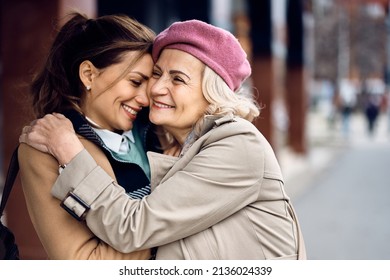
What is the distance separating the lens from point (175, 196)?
1904mm

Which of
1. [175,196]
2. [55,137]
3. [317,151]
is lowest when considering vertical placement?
[317,151]

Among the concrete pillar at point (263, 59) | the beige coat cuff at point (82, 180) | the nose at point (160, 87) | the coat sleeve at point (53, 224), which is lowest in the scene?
the concrete pillar at point (263, 59)

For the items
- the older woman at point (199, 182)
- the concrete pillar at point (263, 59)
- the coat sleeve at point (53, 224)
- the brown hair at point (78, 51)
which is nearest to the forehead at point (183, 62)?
the older woman at point (199, 182)

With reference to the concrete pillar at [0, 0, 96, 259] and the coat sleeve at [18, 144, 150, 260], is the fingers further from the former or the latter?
the concrete pillar at [0, 0, 96, 259]

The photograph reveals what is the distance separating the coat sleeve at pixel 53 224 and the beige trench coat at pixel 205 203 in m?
0.06

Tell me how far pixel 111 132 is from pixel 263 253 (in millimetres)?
665

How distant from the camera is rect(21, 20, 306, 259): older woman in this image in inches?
74.7

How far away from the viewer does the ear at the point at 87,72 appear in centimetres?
218

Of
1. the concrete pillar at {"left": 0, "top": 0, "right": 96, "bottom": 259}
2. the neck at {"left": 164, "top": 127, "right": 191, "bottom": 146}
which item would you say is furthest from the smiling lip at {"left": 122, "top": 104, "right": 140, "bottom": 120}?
the concrete pillar at {"left": 0, "top": 0, "right": 96, "bottom": 259}

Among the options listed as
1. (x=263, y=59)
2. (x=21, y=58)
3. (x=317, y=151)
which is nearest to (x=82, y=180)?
(x=21, y=58)

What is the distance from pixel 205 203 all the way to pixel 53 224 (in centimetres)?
45

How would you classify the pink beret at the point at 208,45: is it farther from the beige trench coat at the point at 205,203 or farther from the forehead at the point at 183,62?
the beige trench coat at the point at 205,203

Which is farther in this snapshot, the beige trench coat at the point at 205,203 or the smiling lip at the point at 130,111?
the smiling lip at the point at 130,111

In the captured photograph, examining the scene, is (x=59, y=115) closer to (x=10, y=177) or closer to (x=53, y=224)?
(x=10, y=177)
